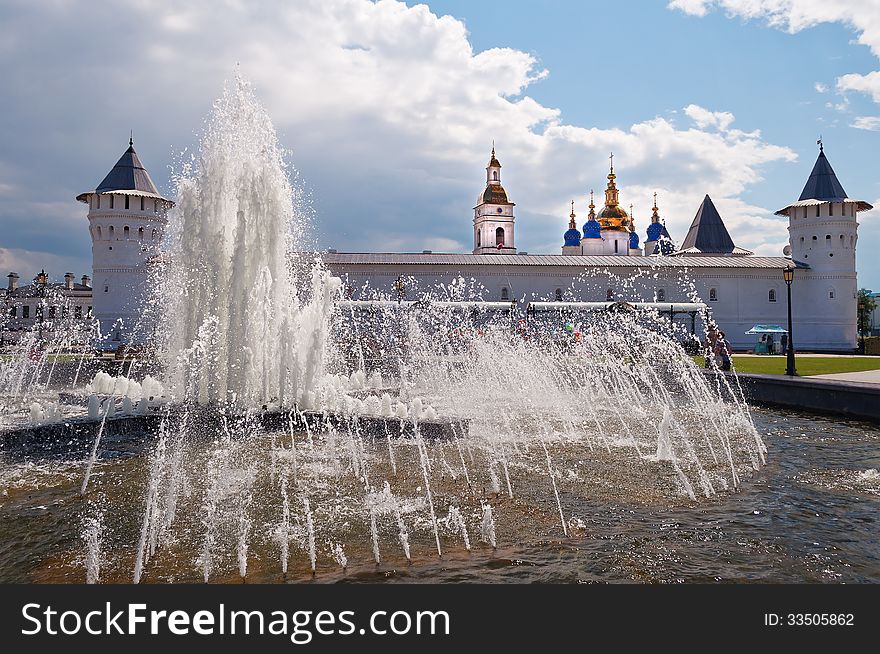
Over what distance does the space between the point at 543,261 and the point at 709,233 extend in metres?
20.5

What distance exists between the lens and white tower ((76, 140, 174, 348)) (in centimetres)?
3756

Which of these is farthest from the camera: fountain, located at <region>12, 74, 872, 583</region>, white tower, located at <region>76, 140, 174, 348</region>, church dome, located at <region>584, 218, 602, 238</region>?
church dome, located at <region>584, 218, 602, 238</region>

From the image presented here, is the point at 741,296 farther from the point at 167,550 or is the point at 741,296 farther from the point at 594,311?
the point at 167,550

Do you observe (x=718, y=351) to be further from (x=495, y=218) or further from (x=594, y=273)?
(x=495, y=218)

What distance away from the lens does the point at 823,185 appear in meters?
40.2

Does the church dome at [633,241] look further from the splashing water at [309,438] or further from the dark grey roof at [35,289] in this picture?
the dark grey roof at [35,289]

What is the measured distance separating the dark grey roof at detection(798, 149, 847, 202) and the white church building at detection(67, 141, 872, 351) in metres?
0.06

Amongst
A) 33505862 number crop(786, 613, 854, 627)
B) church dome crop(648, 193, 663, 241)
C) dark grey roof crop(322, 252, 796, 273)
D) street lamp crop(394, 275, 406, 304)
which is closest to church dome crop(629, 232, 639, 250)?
church dome crop(648, 193, 663, 241)

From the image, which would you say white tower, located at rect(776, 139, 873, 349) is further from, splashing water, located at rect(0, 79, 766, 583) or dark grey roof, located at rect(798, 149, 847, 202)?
splashing water, located at rect(0, 79, 766, 583)

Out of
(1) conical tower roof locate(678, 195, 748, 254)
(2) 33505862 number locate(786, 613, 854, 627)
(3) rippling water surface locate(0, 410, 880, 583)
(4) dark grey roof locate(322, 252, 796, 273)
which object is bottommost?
(3) rippling water surface locate(0, 410, 880, 583)

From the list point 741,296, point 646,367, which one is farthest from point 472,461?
point 741,296

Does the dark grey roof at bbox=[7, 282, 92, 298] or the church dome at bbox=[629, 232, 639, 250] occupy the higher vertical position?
the church dome at bbox=[629, 232, 639, 250]

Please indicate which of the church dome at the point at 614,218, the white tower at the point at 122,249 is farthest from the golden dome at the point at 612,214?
the white tower at the point at 122,249

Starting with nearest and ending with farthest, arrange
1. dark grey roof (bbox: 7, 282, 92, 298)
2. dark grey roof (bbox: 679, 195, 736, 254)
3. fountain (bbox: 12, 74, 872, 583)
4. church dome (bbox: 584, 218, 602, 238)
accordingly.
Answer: fountain (bbox: 12, 74, 872, 583) < dark grey roof (bbox: 679, 195, 736, 254) < church dome (bbox: 584, 218, 602, 238) < dark grey roof (bbox: 7, 282, 92, 298)
